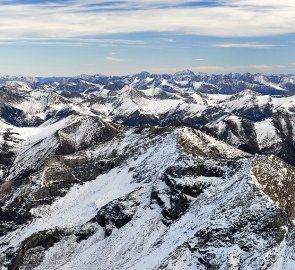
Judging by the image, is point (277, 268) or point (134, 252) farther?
point (134, 252)

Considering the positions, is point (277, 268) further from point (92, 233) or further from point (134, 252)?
point (92, 233)

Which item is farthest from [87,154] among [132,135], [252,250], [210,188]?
[252,250]

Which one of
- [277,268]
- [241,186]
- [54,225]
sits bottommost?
[54,225]

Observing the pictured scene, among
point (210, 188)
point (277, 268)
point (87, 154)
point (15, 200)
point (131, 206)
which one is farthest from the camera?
point (87, 154)

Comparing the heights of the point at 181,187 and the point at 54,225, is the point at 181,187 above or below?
above

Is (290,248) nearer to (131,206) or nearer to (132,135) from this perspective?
(131,206)

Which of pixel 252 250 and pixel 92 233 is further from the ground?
pixel 252 250

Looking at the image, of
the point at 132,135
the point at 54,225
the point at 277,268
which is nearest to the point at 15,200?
the point at 54,225

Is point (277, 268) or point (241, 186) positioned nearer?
point (277, 268)

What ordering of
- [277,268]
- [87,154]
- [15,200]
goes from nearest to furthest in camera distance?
[277,268], [15,200], [87,154]
